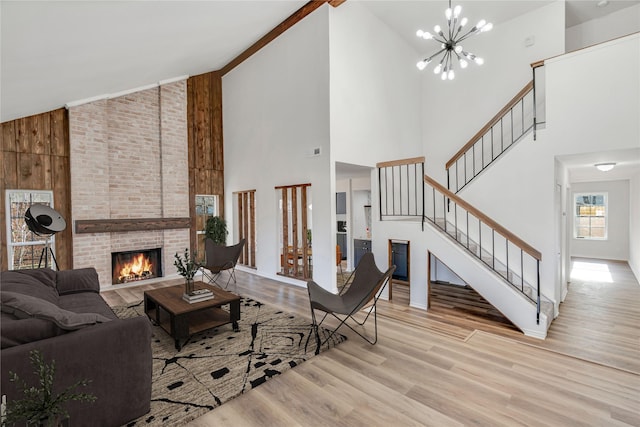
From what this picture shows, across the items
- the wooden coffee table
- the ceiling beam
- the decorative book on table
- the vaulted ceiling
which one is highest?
the ceiling beam

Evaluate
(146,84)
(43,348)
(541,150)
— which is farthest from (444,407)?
(146,84)

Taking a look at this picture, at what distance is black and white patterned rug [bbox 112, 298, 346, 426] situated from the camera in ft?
7.29

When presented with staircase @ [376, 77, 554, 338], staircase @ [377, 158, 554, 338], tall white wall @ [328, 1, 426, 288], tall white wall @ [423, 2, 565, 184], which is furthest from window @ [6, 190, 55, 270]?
tall white wall @ [423, 2, 565, 184]

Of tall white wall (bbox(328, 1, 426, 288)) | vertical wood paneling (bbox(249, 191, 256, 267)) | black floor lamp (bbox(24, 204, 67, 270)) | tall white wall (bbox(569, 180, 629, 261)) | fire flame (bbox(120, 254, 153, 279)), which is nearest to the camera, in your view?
black floor lamp (bbox(24, 204, 67, 270))

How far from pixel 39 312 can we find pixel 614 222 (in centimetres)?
1232

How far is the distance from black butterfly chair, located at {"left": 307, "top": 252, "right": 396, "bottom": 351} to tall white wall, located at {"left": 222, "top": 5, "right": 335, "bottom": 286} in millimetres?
1212

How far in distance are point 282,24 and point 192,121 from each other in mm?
3088

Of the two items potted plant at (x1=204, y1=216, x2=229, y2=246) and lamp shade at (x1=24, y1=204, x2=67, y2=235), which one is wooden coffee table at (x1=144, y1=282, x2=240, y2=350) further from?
potted plant at (x1=204, y1=216, x2=229, y2=246)

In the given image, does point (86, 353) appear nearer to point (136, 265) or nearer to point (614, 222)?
point (136, 265)

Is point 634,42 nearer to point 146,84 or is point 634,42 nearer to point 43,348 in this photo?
point 43,348

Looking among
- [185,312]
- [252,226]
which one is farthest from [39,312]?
[252,226]

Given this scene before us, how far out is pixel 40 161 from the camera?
5.04 metres

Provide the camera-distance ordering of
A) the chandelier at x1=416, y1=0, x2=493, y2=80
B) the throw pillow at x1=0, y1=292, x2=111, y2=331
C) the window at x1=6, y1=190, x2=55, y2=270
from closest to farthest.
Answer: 1. the throw pillow at x1=0, y1=292, x2=111, y2=331
2. the chandelier at x1=416, y1=0, x2=493, y2=80
3. the window at x1=6, y1=190, x2=55, y2=270

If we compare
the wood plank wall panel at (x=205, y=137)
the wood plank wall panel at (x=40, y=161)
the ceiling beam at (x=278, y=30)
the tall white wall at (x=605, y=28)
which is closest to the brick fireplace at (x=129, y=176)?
the wood plank wall panel at (x=40, y=161)
